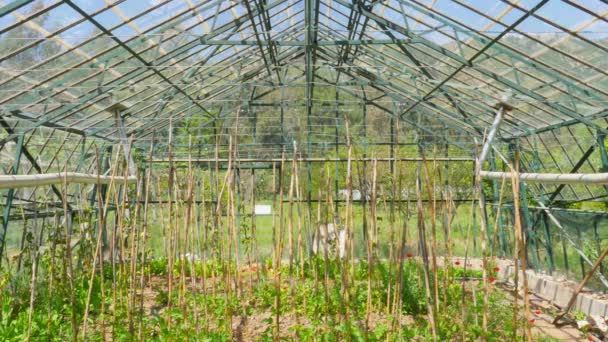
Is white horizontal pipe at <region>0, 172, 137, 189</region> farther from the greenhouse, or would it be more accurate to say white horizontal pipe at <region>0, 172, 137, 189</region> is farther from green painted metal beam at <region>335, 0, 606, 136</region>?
green painted metal beam at <region>335, 0, 606, 136</region>

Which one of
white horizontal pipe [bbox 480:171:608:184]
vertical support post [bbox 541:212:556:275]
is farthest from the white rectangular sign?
white horizontal pipe [bbox 480:171:608:184]

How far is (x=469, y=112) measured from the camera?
928 cm

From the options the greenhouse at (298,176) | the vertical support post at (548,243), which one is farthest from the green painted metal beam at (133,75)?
the vertical support post at (548,243)

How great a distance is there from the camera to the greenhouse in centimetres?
322

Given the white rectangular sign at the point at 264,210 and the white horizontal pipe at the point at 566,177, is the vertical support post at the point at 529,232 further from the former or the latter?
the white rectangular sign at the point at 264,210

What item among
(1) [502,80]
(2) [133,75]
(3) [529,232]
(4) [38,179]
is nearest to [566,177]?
(4) [38,179]

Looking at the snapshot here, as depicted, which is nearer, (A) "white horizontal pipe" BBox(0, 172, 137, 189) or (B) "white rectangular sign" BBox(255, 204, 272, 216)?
(A) "white horizontal pipe" BBox(0, 172, 137, 189)

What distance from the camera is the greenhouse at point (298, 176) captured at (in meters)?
3.22

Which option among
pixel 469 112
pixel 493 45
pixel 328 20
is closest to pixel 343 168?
pixel 469 112

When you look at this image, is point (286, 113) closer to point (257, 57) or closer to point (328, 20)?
point (257, 57)

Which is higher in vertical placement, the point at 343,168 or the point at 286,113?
the point at 286,113

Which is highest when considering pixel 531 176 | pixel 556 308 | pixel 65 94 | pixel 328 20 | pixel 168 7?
pixel 328 20

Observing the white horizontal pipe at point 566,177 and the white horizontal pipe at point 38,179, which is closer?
the white horizontal pipe at point 38,179

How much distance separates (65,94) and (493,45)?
5.95 metres
